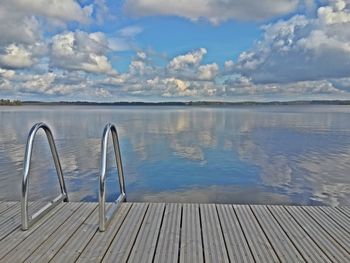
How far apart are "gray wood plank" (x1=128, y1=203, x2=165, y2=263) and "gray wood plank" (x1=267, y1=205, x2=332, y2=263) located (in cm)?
144

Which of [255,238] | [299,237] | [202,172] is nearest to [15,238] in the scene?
[255,238]

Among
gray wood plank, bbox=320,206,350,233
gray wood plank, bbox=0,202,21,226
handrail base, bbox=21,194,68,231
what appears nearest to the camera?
handrail base, bbox=21,194,68,231

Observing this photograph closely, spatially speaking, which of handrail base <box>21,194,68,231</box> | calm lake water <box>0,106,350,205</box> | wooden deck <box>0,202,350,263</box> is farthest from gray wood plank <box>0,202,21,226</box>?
calm lake water <box>0,106,350,205</box>

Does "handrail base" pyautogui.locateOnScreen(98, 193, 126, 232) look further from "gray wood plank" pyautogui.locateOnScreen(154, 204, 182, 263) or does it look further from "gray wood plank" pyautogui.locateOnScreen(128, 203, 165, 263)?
"gray wood plank" pyautogui.locateOnScreen(154, 204, 182, 263)

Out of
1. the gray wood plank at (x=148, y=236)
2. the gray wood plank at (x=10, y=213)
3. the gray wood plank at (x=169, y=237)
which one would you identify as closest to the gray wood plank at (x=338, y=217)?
the gray wood plank at (x=169, y=237)

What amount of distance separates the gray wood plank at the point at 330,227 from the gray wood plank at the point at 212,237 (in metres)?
1.22

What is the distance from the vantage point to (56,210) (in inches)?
164

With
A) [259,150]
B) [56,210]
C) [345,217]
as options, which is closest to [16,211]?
[56,210]

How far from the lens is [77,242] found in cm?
324

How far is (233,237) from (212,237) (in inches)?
8.8

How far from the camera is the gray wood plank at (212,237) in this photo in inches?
118

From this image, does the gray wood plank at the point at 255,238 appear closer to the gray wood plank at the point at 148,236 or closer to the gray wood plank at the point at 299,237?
the gray wood plank at the point at 299,237

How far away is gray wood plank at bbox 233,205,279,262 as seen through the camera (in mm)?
2990

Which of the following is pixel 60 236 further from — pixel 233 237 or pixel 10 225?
pixel 233 237
